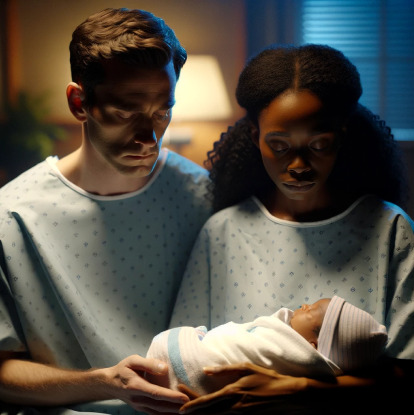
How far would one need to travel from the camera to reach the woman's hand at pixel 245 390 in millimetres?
1188

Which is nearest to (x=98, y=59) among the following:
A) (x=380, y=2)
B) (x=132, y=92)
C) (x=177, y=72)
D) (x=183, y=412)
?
(x=132, y=92)

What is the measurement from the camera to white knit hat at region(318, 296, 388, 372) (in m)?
1.21

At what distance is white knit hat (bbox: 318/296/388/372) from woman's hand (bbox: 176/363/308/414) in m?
0.09

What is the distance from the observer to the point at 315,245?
147 centimetres

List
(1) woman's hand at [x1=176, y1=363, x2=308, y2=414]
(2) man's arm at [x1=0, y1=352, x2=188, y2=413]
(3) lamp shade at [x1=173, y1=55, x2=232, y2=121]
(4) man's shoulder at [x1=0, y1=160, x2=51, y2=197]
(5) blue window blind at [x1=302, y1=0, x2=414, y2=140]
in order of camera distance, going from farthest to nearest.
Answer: (3) lamp shade at [x1=173, y1=55, x2=232, y2=121] < (5) blue window blind at [x1=302, y1=0, x2=414, y2=140] < (4) man's shoulder at [x1=0, y1=160, x2=51, y2=197] < (2) man's arm at [x1=0, y1=352, x2=188, y2=413] < (1) woman's hand at [x1=176, y1=363, x2=308, y2=414]

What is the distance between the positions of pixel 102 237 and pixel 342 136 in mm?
653

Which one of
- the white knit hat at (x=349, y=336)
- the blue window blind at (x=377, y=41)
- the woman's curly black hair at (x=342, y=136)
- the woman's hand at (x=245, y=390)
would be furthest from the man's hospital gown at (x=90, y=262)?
the blue window blind at (x=377, y=41)

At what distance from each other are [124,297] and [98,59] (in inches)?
23.5

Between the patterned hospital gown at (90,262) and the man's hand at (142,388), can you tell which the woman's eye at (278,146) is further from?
the man's hand at (142,388)

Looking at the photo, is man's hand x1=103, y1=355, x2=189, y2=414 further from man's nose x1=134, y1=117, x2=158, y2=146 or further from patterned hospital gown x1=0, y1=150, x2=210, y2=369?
man's nose x1=134, y1=117, x2=158, y2=146

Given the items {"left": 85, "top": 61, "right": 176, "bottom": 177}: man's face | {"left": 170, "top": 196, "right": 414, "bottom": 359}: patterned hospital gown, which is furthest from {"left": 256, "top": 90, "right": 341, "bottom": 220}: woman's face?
{"left": 85, "top": 61, "right": 176, "bottom": 177}: man's face

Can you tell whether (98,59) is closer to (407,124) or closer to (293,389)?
(293,389)

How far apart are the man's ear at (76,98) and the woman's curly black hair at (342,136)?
0.38 metres

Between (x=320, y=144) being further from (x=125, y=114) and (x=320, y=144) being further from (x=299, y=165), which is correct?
(x=125, y=114)
